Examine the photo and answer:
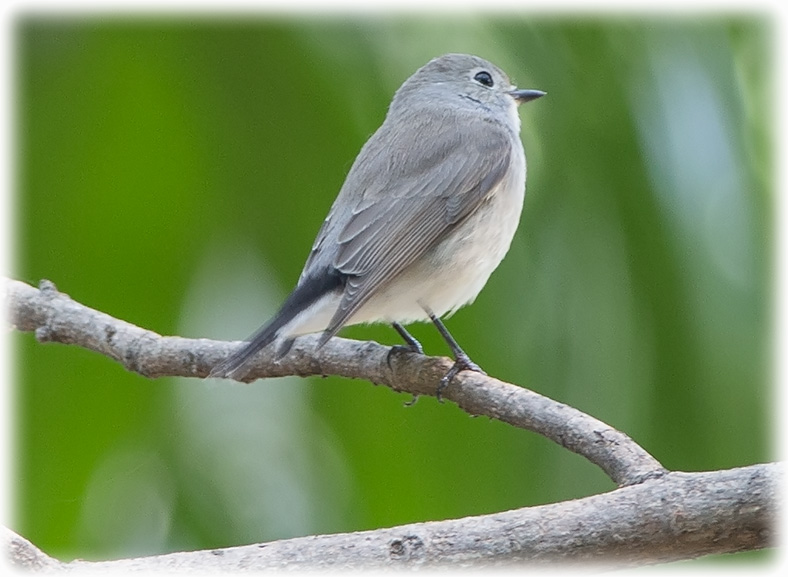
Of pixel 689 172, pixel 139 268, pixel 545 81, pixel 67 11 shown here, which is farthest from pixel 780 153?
pixel 67 11

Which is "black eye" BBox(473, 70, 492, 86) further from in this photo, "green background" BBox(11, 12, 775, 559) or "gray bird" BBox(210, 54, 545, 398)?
"green background" BBox(11, 12, 775, 559)

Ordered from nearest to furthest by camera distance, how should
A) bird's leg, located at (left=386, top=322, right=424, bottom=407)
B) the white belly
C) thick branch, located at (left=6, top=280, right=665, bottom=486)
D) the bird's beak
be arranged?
thick branch, located at (left=6, top=280, right=665, bottom=486)
bird's leg, located at (left=386, top=322, right=424, bottom=407)
the white belly
the bird's beak

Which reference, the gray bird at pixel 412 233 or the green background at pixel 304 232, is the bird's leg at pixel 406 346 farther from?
the green background at pixel 304 232

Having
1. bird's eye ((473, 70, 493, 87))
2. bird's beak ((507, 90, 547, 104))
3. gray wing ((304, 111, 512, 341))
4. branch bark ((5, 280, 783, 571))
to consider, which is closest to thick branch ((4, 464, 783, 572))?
branch bark ((5, 280, 783, 571))

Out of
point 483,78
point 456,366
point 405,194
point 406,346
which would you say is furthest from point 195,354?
point 483,78

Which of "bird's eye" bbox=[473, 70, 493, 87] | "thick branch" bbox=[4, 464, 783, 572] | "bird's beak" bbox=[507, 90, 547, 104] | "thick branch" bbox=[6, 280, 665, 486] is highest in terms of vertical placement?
"bird's eye" bbox=[473, 70, 493, 87]

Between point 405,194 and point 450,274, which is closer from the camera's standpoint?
point 450,274

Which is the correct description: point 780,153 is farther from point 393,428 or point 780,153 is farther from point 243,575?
point 243,575

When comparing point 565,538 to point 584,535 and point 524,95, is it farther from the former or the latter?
point 524,95
